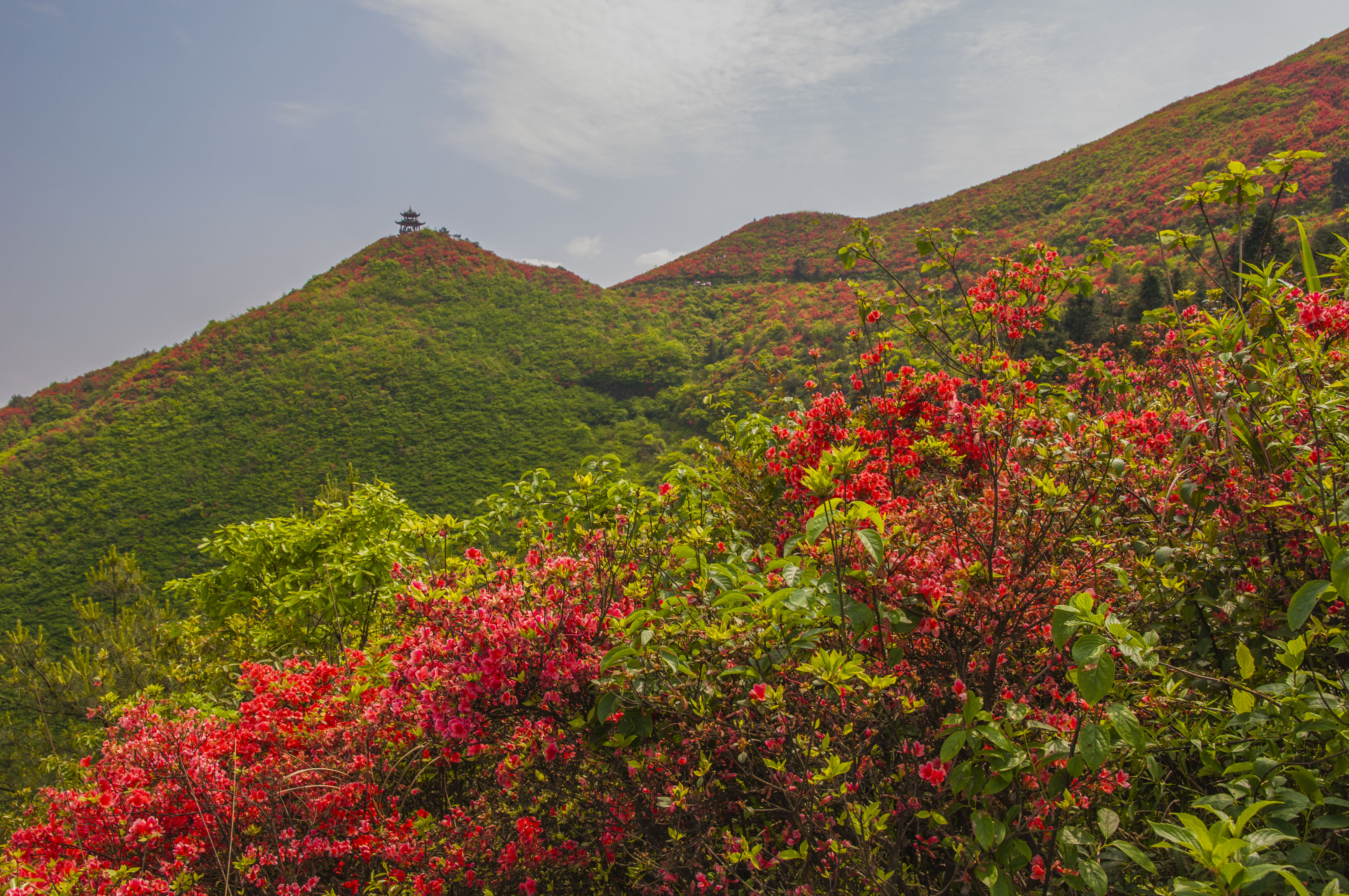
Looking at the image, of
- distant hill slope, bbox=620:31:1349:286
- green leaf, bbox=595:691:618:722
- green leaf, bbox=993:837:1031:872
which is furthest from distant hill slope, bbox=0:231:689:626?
green leaf, bbox=993:837:1031:872

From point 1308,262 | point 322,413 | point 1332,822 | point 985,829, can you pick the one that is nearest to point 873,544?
point 985,829

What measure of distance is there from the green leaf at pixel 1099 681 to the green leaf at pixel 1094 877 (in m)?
0.37

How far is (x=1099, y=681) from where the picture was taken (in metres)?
0.99

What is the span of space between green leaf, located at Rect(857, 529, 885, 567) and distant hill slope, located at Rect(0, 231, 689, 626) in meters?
21.9

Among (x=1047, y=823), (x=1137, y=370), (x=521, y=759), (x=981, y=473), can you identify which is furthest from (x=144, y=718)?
(x=1137, y=370)

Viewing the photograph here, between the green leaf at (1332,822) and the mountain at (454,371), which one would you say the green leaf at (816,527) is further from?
the mountain at (454,371)

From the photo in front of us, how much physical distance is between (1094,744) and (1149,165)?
35907mm

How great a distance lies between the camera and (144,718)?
7.75ft

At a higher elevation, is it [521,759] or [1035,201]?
[1035,201]

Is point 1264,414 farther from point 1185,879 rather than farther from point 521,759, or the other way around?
point 521,759

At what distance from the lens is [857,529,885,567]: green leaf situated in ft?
4.03

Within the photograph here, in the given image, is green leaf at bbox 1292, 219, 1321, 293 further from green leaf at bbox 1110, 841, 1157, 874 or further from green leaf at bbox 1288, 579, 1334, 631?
green leaf at bbox 1110, 841, 1157, 874

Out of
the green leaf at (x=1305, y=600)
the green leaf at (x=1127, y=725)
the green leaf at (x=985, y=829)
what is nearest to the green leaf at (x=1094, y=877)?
the green leaf at (x=985, y=829)

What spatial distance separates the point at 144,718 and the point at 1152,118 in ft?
146
